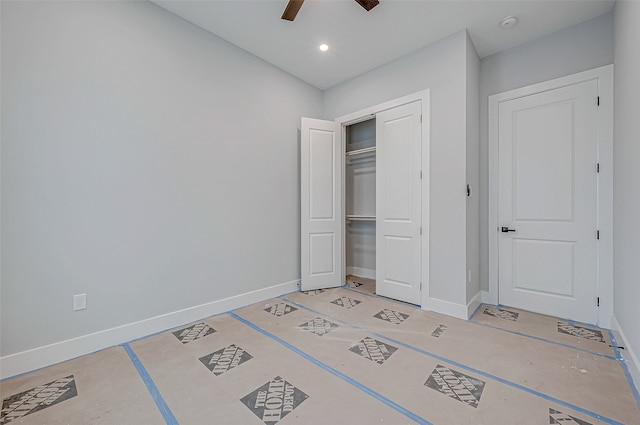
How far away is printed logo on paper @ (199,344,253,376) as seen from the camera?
193 centimetres

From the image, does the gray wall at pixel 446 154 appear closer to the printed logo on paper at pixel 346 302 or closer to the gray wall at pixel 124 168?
the printed logo on paper at pixel 346 302

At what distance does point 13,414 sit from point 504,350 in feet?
10.5

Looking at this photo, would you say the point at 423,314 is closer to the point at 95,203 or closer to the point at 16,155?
the point at 95,203

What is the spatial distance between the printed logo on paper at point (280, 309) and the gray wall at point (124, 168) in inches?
15.1

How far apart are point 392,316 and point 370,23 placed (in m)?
2.98

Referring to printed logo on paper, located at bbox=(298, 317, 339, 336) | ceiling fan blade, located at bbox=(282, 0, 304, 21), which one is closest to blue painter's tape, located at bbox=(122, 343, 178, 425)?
printed logo on paper, located at bbox=(298, 317, 339, 336)

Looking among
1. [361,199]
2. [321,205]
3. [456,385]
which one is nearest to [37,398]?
[456,385]

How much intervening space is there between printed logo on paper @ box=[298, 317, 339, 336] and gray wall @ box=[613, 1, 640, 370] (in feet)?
6.76

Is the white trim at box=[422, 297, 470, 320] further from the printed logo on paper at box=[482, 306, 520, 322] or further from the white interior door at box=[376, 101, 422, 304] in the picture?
the printed logo on paper at box=[482, 306, 520, 322]

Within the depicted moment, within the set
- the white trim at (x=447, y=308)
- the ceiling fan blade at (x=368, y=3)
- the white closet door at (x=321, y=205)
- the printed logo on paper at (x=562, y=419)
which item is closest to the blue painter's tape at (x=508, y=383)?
the printed logo on paper at (x=562, y=419)

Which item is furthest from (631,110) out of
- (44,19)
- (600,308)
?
(44,19)

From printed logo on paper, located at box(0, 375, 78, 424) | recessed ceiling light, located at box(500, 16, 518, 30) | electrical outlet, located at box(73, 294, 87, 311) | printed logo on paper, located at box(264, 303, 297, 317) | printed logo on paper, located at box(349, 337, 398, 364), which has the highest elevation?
recessed ceiling light, located at box(500, 16, 518, 30)

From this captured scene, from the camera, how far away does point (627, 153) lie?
79.2 inches

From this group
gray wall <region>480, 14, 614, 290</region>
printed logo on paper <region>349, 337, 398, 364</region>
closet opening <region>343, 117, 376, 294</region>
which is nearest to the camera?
printed logo on paper <region>349, 337, 398, 364</region>
